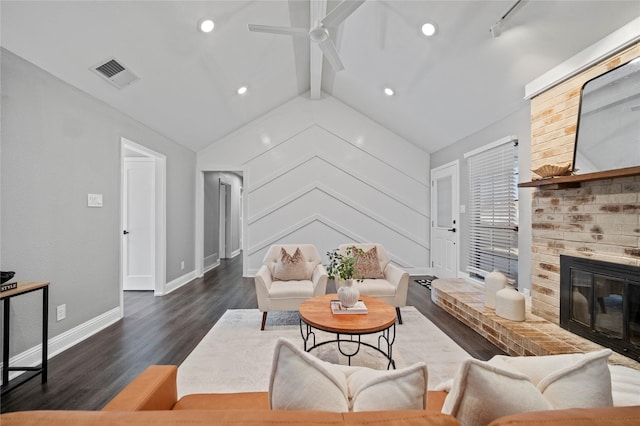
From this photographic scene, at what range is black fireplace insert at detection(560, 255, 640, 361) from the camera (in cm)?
215

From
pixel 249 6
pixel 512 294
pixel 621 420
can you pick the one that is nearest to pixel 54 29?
pixel 249 6

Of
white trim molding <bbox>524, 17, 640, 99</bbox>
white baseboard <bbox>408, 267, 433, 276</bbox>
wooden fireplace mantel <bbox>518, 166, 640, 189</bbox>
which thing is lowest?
white baseboard <bbox>408, 267, 433, 276</bbox>

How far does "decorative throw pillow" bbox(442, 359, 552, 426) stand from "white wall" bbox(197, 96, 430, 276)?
5110 mm

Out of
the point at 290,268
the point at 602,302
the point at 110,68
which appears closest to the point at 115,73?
the point at 110,68

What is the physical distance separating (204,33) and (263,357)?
131 inches

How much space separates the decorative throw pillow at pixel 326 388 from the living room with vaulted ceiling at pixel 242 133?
257cm

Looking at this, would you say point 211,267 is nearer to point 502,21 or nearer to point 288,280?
point 288,280

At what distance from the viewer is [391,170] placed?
19.7 feet

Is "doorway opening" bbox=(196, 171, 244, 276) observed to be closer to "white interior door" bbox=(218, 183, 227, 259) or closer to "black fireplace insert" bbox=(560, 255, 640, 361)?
"white interior door" bbox=(218, 183, 227, 259)

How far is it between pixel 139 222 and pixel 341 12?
419 centimetres

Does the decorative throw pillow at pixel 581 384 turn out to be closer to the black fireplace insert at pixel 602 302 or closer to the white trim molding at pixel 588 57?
the black fireplace insert at pixel 602 302

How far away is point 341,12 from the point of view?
2463mm

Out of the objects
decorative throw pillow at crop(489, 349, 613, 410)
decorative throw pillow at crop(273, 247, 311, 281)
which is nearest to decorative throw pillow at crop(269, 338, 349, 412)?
decorative throw pillow at crop(489, 349, 613, 410)

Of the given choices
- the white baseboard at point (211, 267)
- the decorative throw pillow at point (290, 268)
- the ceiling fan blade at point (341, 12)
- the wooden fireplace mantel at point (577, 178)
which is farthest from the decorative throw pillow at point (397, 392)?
the white baseboard at point (211, 267)
